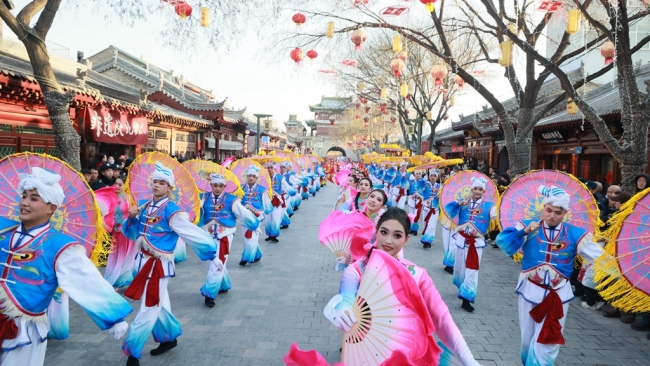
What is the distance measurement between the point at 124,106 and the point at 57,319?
9590 millimetres

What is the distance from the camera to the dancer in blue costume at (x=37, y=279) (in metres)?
2.55

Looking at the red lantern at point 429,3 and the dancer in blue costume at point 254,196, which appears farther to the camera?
the dancer in blue costume at point 254,196

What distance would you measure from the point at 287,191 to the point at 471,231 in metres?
7.20

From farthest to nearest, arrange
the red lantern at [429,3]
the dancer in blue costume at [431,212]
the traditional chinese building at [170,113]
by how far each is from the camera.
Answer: the traditional chinese building at [170,113]
the dancer in blue costume at [431,212]
the red lantern at [429,3]

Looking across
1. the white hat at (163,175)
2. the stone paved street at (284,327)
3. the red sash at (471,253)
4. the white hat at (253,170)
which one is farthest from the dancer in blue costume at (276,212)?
the white hat at (163,175)

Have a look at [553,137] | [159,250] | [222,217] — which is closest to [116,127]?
[222,217]

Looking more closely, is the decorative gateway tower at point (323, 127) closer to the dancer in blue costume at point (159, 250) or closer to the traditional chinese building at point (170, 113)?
the traditional chinese building at point (170, 113)

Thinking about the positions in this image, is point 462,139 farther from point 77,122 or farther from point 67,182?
point 67,182

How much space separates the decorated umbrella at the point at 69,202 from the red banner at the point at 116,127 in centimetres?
957

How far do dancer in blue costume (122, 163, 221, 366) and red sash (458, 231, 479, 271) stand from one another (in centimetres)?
346

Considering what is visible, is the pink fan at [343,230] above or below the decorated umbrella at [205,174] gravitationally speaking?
below

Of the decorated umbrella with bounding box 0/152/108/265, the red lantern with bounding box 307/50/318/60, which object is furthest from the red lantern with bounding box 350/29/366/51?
the decorated umbrella with bounding box 0/152/108/265

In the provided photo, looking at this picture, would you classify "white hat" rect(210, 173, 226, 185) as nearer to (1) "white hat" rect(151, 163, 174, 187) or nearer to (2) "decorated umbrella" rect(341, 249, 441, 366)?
(1) "white hat" rect(151, 163, 174, 187)

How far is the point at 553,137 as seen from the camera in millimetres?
15617
